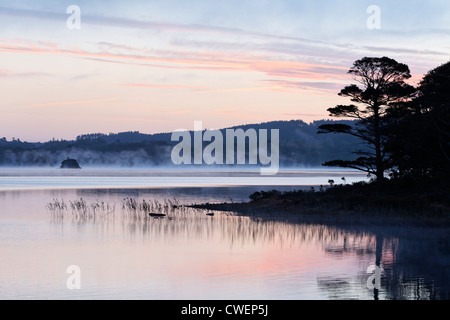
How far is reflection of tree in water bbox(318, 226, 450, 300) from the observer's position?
62.3ft

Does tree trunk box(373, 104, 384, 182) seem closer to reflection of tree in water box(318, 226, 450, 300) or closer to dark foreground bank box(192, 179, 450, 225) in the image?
dark foreground bank box(192, 179, 450, 225)

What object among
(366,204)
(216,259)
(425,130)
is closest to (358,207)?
(366,204)

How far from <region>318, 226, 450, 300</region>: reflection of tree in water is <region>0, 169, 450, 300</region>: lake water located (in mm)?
38

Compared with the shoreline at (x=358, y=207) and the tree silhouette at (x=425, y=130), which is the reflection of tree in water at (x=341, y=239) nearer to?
the shoreline at (x=358, y=207)

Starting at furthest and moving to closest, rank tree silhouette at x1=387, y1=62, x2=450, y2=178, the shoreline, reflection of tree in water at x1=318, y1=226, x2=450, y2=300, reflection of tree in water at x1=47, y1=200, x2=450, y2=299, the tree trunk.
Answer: the tree trunk
tree silhouette at x1=387, y1=62, x2=450, y2=178
the shoreline
reflection of tree in water at x1=47, y1=200, x2=450, y2=299
reflection of tree in water at x1=318, y1=226, x2=450, y2=300

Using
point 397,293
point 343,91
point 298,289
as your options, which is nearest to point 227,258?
point 298,289

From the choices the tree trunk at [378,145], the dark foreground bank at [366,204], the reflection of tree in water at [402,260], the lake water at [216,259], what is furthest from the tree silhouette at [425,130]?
the lake water at [216,259]

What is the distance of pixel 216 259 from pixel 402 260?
702 centimetres

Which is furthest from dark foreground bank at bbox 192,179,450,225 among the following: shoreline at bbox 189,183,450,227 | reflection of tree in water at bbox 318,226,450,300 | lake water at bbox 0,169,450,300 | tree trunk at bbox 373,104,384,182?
reflection of tree in water at bbox 318,226,450,300

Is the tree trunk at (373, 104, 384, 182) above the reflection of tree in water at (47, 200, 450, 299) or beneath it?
above

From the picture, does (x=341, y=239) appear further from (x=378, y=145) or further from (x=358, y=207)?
(x=378, y=145)

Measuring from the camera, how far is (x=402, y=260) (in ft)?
82.7
